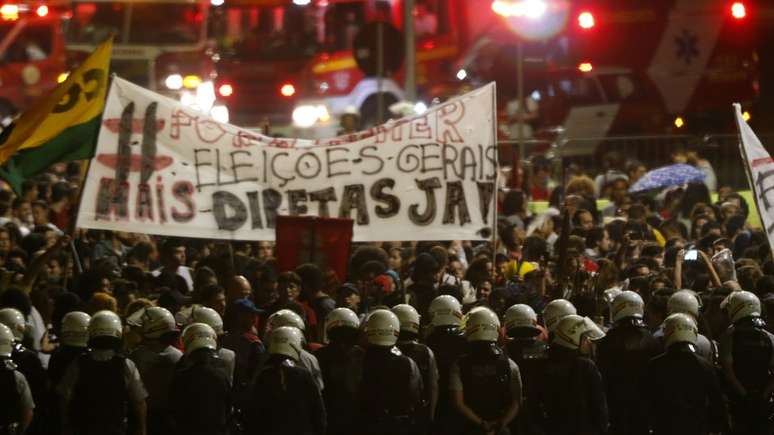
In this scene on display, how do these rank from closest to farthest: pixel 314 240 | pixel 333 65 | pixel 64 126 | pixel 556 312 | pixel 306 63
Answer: pixel 556 312
pixel 64 126
pixel 314 240
pixel 333 65
pixel 306 63

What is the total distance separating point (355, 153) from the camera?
1451 centimetres

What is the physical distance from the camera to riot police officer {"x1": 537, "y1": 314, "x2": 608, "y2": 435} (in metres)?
11.2

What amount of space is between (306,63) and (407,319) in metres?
19.1

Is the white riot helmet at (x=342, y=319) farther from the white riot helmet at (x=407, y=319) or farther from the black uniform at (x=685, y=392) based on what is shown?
the black uniform at (x=685, y=392)

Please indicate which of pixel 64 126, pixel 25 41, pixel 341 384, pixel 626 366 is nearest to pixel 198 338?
pixel 341 384

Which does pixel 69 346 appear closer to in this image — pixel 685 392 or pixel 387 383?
pixel 387 383

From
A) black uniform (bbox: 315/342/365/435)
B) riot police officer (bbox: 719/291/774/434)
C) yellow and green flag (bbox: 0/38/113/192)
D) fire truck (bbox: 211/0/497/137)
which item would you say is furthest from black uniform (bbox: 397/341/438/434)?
fire truck (bbox: 211/0/497/137)

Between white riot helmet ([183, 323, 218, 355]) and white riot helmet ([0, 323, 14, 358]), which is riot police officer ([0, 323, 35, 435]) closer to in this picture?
white riot helmet ([0, 323, 14, 358])

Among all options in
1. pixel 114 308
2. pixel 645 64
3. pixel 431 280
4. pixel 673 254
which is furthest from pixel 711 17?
pixel 114 308

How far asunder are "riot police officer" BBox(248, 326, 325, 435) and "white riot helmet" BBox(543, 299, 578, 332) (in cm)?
168

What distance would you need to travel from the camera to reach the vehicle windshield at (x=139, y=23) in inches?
1179

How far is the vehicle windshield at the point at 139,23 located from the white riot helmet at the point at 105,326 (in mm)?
19012

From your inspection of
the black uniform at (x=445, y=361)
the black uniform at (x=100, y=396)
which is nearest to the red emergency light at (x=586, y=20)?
the black uniform at (x=445, y=361)

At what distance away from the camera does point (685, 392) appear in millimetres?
11359
